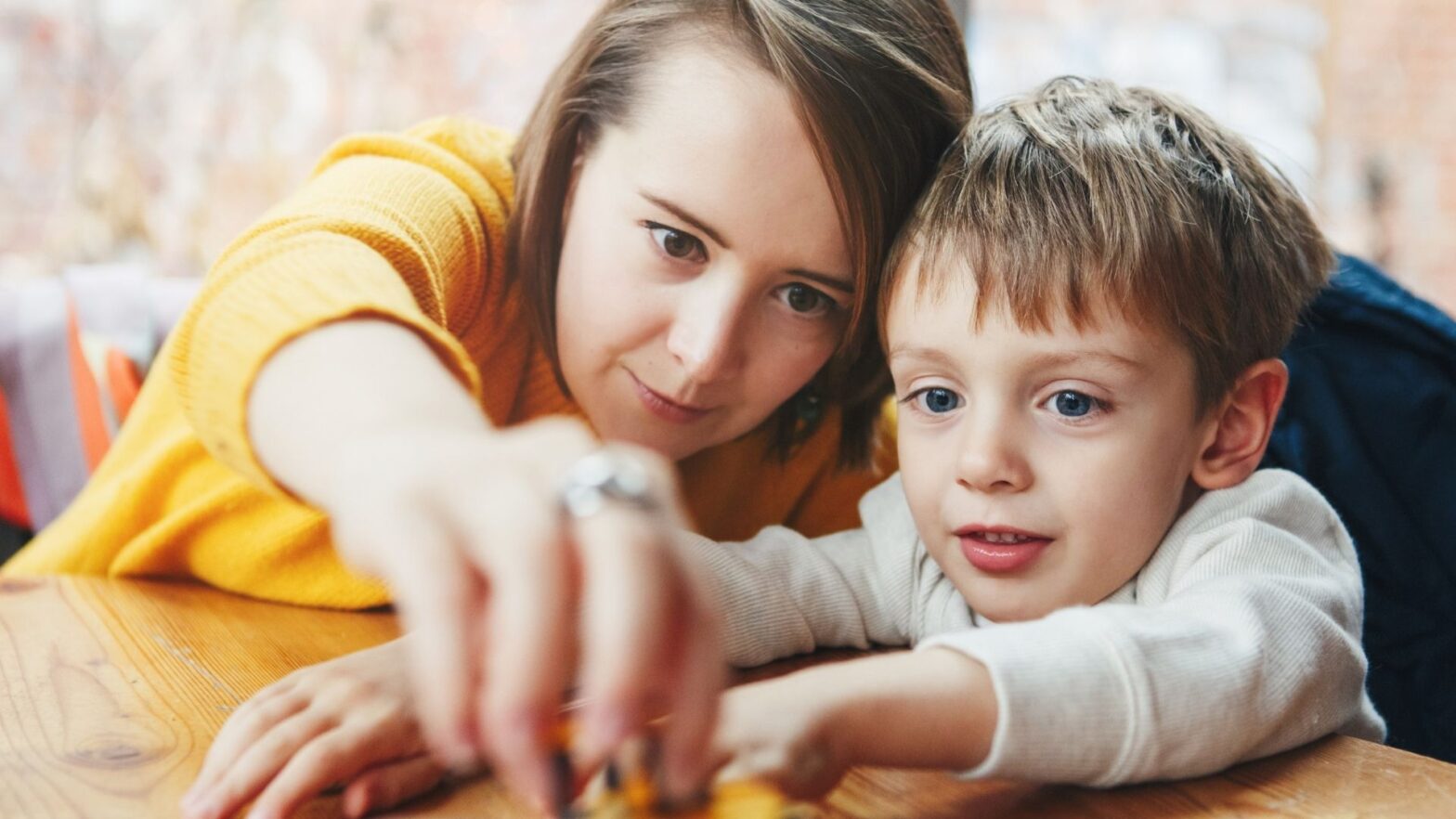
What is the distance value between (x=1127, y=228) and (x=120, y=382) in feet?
3.84

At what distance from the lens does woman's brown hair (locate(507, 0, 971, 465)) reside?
96 cm

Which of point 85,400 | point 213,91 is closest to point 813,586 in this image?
point 85,400

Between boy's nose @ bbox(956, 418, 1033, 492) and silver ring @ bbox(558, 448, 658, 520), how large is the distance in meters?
0.44

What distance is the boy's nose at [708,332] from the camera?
3.16 feet

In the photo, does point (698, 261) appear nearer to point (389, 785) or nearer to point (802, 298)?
point (802, 298)

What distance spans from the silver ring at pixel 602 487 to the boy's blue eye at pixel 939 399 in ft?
1.64

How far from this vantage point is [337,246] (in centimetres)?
74

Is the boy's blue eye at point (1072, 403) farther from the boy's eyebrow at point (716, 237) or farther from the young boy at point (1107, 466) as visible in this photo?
the boy's eyebrow at point (716, 237)

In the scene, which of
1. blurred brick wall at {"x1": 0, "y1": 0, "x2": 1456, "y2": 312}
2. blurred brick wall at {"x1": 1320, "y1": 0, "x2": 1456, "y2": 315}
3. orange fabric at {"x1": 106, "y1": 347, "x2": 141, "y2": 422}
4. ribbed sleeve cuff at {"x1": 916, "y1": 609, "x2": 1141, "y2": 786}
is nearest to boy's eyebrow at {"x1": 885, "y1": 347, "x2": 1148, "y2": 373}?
ribbed sleeve cuff at {"x1": 916, "y1": 609, "x2": 1141, "y2": 786}

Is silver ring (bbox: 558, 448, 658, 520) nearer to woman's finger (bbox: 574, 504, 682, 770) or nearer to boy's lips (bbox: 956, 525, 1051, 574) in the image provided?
woman's finger (bbox: 574, 504, 682, 770)

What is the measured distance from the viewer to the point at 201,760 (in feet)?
2.15

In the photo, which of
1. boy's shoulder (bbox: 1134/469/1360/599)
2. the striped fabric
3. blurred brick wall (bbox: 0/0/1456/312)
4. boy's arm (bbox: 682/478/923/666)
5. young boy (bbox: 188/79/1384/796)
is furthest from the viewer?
blurred brick wall (bbox: 0/0/1456/312)

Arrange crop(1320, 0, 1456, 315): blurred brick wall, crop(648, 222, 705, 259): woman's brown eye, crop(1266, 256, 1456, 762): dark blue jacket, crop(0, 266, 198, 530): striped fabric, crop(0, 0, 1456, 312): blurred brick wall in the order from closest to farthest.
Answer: crop(648, 222, 705, 259): woman's brown eye → crop(1266, 256, 1456, 762): dark blue jacket → crop(0, 266, 198, 530): striped fabric → crop(0, 0, 1456, 312): blurred brick wall → crop(1320, 0, 1456, 315): blurred brick wall

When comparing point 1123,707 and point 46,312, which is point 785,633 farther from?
point 46,312
